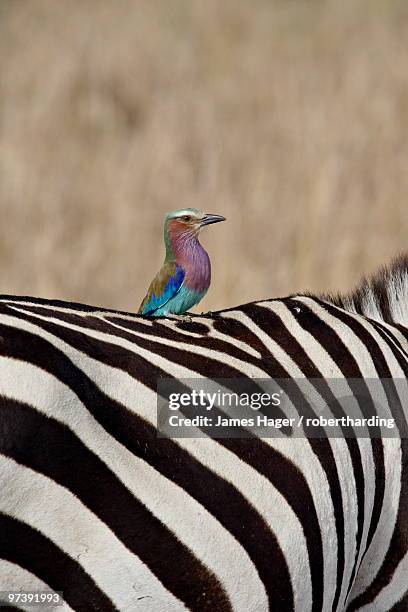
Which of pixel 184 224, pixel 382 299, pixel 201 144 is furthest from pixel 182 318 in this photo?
pixel 201 144

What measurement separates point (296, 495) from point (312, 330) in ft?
1.73

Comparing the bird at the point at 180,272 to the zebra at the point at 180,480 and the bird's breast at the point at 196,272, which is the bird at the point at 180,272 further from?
the zebra at the point at 180,480

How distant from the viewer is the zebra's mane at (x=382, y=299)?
3.08 metres

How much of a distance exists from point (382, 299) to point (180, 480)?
1.25 m

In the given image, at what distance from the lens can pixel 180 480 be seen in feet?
6.84

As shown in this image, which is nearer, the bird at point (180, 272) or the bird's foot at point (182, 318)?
the bird's foot at point (182, 318)

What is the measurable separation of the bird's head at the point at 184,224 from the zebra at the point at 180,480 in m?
0.43

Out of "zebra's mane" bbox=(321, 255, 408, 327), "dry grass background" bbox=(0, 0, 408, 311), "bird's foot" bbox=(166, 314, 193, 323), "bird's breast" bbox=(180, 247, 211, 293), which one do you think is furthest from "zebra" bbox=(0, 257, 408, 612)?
"dry grass background" bbox=(0, 0, 408, 311)

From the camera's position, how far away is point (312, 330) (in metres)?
2.65

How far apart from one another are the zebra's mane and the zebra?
1.29 ft

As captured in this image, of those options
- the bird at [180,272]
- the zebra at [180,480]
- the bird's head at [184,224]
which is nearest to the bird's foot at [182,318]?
the zebra at [180,480]

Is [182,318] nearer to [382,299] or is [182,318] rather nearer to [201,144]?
[382,299]

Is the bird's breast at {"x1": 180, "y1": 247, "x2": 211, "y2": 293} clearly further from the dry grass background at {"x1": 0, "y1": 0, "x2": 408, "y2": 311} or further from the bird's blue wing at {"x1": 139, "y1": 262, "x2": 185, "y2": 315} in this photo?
the dry grass background at {"x1": 0, "y1": 0, "x2": 408, "y2": 311}

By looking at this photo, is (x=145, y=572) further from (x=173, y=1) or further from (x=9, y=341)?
(x=173, y=1)
